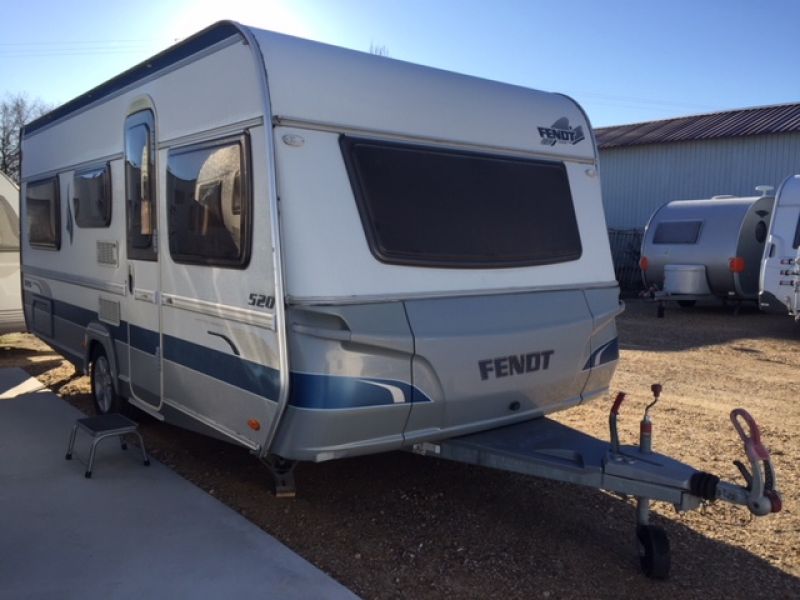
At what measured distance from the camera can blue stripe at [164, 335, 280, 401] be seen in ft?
12.7

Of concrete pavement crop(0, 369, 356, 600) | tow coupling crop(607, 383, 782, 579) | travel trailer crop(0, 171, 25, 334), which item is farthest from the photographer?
travel trailer crop(0, 171, 25, 334)

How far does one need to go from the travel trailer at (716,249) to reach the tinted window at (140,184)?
37.6 feet

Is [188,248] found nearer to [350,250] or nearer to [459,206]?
[350,250]

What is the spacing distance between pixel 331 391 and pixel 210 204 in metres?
1.38

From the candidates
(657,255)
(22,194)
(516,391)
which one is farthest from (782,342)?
(22,194)

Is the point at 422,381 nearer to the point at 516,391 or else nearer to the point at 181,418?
the point at 516,391

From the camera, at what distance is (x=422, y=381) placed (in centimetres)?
396

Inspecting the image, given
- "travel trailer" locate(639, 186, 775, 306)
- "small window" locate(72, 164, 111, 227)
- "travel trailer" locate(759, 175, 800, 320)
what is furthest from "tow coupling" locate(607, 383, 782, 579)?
"travel trailer" locate(639, 186, 775, 306)

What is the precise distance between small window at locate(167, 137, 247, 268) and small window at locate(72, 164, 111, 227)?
1.29 meters

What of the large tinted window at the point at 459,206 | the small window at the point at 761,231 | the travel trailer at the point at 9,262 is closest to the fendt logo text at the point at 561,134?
the large tinted window at the point at 459,206

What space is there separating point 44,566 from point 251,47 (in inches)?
110

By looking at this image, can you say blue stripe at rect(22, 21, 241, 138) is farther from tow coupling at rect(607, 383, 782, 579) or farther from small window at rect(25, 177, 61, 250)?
tow coupling at rect(607, 383, 782, 579)

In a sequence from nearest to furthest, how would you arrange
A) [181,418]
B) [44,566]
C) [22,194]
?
[44,566], [181,418], [22,194]

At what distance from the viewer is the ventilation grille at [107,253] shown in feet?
18.6
